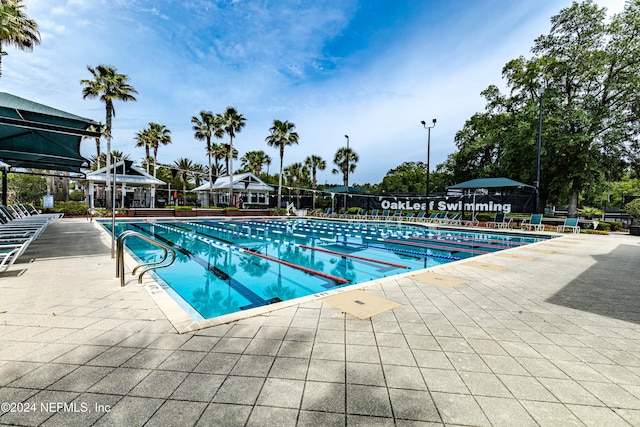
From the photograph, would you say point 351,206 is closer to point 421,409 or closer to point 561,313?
point 561,313

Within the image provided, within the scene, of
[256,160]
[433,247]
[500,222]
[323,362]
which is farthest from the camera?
[256,160]

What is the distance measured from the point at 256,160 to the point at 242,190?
41.5ft

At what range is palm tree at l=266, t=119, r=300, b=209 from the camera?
24.8 m

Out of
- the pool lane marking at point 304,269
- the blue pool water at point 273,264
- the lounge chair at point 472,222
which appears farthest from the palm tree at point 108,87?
the lounge chair at point 472,222

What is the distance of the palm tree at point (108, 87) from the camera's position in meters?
18.0

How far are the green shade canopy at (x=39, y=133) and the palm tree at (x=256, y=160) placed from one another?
31972 mm

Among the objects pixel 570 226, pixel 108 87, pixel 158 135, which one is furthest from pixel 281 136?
pixel 570 226

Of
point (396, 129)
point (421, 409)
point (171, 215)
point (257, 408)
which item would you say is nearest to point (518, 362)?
point (421, 409)

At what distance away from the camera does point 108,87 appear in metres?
18.4

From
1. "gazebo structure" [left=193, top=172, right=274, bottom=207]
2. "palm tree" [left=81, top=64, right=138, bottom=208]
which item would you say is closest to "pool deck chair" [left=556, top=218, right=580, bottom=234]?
"gazebo structure" [left=193, top=172, right=274, bottom=207]

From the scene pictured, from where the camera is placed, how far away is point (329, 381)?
187 cm

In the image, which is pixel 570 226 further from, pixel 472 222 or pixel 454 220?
pixel 454 220

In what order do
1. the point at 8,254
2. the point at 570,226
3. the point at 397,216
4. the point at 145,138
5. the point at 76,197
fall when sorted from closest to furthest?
1. the point at 8,254
2. the point at 570,226
3. the point at 397,216
4. the point at 145,138
5. the point at 76,197

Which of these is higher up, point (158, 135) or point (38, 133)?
point (158, 135)
